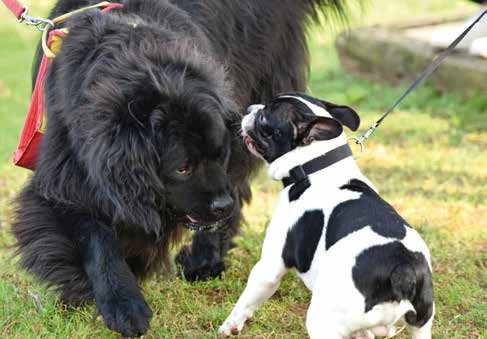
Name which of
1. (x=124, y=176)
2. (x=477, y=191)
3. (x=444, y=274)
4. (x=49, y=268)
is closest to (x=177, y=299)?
(x=49, y=268)

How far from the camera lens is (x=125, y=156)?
333 cm

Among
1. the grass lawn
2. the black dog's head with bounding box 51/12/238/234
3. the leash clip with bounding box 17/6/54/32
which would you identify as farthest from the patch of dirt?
the leash clip with bounding box 17/6/54/32

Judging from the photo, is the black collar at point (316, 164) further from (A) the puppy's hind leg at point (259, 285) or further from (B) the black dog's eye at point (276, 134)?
(A) the puppy's hind leg at point (259, 285)

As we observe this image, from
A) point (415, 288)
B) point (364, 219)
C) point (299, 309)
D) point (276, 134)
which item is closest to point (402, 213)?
point (299, 309)

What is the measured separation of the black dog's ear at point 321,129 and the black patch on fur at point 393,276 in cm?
63

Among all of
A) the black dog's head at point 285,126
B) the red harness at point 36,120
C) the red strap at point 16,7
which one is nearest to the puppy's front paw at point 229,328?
the black dog's head at point 285,126

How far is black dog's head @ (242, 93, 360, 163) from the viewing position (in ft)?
11.6

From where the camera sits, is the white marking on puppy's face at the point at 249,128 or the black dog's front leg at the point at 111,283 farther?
the white marking on puppy's face at the point at 249,128

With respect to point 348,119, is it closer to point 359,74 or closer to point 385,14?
point 359,74

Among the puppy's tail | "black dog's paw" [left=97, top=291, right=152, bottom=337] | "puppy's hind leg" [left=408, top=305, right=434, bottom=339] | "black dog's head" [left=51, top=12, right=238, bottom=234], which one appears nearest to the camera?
the puppy's tail

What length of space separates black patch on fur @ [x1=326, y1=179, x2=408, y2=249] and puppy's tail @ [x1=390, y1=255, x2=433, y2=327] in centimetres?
15

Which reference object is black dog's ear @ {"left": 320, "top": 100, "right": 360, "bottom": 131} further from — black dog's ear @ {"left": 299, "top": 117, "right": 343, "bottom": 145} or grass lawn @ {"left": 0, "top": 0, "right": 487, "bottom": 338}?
grass lawn @ {"left": 0, "top": 0, "right": 487, "bottom": 338}

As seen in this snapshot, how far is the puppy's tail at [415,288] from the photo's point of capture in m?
3.01

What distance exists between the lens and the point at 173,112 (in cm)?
340
